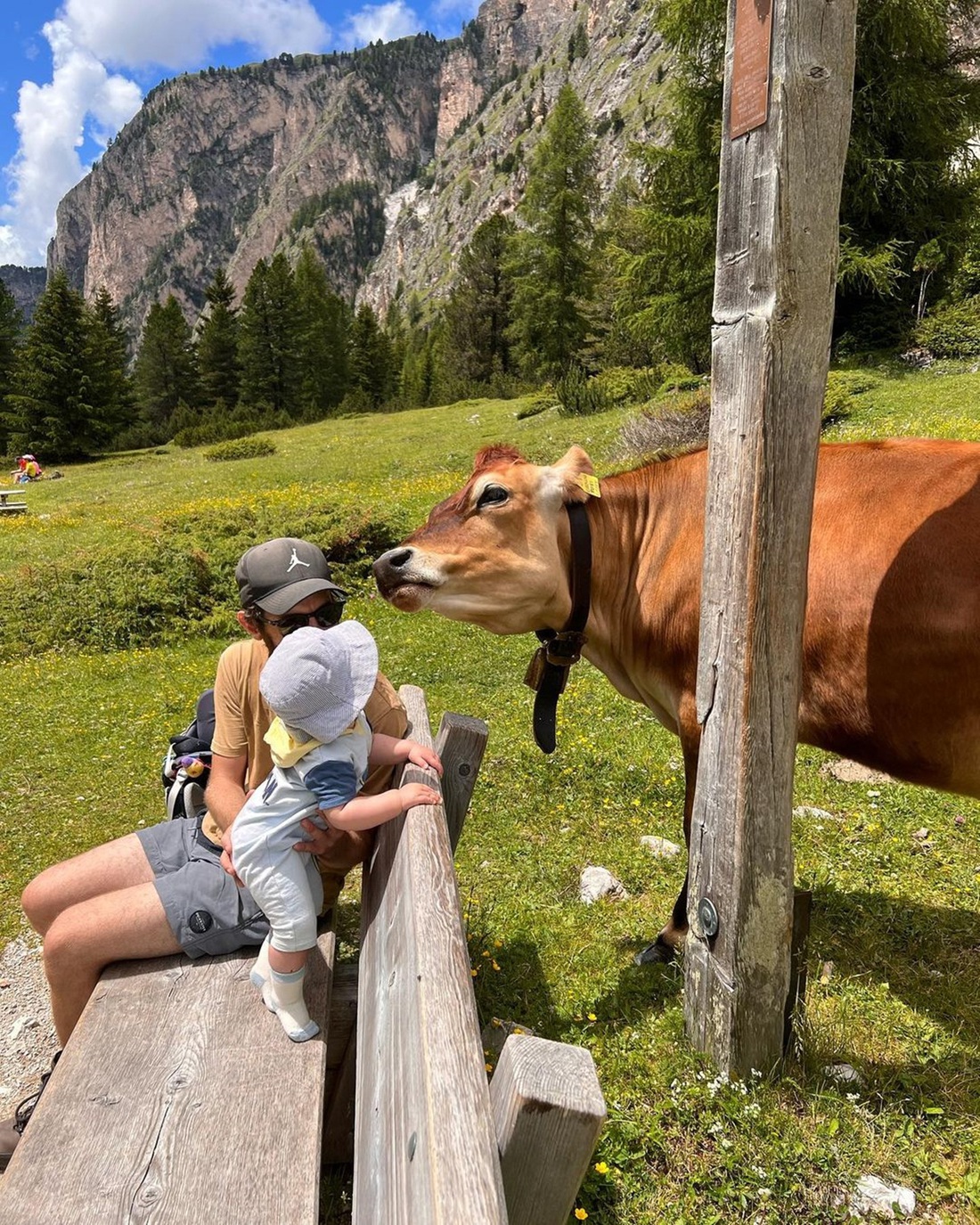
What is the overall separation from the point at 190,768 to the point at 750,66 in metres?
3.33

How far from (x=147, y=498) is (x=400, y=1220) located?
2435cm

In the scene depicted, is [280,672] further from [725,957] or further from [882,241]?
[882,241]

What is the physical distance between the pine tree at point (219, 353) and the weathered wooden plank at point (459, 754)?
56.1 metres

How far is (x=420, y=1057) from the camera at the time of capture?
1532mm

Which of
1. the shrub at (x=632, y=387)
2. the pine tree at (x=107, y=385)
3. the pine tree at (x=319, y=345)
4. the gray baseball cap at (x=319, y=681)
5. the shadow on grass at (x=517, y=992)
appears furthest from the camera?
the pine tree at (x=319, y=345)

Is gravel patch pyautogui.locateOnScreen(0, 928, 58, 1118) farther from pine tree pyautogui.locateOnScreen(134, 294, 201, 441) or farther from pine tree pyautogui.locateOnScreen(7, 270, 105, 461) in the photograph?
pine tree pyautogui.locateOnScreen(134, 294, 201, 441)

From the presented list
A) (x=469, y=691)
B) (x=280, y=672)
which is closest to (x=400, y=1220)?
(x=280, y=672)

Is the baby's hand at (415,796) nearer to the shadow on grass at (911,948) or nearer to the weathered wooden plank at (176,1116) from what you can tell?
the weathered wooden plank at (176,1116)

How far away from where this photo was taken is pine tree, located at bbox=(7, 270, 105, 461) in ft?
140

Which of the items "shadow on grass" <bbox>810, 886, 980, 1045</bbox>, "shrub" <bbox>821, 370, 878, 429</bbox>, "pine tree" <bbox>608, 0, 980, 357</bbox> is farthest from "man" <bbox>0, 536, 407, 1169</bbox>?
"pine tree" <bbox>608, 0, 980, 357</bbox>

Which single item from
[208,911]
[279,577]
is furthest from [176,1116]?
[279,577]

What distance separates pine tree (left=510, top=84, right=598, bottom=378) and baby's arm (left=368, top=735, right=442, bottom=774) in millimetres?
40104

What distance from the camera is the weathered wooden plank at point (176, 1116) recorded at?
75.9 inches

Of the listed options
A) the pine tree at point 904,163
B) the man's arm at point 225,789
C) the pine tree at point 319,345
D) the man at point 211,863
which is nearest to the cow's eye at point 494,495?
the man at point 211,863
